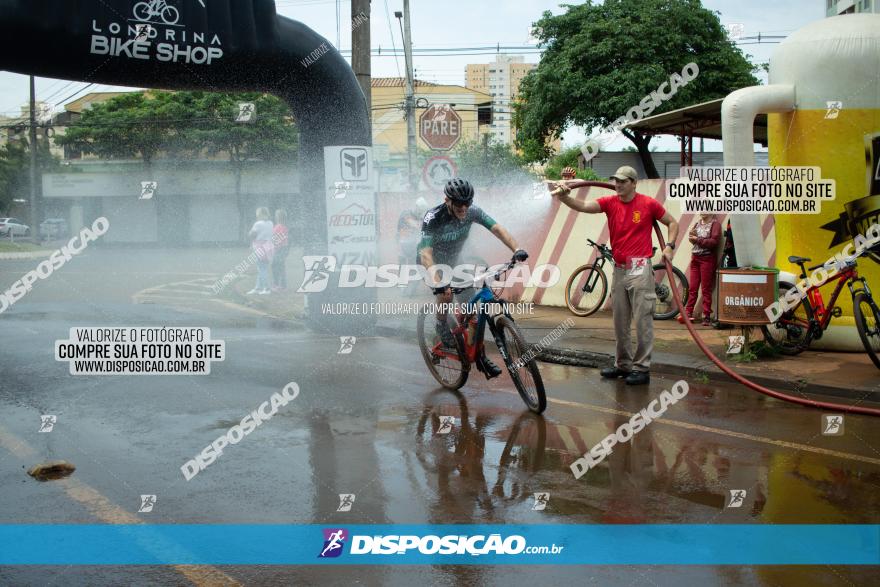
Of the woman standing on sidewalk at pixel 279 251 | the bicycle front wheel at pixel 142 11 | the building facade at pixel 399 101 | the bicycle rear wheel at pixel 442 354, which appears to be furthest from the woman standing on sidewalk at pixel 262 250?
the building facade at pixel 399 101

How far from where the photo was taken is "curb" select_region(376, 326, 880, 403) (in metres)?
8.02

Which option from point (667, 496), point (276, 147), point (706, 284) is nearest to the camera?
point (667, 496)

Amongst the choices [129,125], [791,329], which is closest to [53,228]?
[129,125]

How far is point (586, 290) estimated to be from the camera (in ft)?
44.5

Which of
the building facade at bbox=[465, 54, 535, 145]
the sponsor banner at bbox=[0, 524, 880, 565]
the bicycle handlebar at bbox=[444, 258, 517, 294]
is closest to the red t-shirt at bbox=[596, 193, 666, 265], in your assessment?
the bicycle handlebar at bbox=[444, 258, 517, 294]

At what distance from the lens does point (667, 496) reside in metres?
5.25

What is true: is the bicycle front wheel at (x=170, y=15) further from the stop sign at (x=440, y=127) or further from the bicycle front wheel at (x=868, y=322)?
the bicycle front wheel at (x=868, y=322)

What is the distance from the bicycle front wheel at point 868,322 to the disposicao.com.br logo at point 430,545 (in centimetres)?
532

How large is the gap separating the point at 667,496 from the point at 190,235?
43.0m

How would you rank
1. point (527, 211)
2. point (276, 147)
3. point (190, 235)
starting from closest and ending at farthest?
1. point (527, 211)
2. point (276, 147)
3. point (190, 235)

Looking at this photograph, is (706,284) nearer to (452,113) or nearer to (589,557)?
(452,113)

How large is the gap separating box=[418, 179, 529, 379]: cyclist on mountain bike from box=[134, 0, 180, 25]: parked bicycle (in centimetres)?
461

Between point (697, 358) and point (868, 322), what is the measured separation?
1756 millimetres

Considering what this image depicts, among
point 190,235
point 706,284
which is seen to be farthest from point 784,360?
point 190,235
